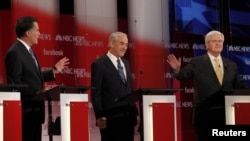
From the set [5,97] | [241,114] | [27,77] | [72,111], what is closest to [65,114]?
[72,111]

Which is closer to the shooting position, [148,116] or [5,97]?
[5,97]

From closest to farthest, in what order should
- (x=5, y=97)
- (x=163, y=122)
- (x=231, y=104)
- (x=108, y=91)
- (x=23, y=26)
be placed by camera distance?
1. (x=5, y=97)
2. (x=23, y=26)
3. (x=163, y=122)
4. (x=231, y=104)
5. (x=108, y=91)

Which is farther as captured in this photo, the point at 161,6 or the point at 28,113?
the point at 161,6

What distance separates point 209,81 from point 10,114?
220cm

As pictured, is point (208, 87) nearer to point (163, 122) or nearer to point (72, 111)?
point (163, 122)

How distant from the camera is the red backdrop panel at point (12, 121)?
540cm

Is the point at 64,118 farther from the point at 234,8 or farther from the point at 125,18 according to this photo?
the point at 234,8

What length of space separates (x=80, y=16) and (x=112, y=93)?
6.77 feet

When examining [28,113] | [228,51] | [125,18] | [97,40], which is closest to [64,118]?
[28,113]

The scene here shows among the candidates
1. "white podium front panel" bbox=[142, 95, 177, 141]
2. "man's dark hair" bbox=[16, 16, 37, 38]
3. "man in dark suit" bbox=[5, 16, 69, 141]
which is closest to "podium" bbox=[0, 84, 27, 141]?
"man in dark suit" bbox=[5, 16, 69, 141]

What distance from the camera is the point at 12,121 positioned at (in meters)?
5.44

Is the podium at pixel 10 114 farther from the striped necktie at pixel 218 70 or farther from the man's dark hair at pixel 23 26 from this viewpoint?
the striped necktie at pixel 218 70

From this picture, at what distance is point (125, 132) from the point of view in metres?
6.33

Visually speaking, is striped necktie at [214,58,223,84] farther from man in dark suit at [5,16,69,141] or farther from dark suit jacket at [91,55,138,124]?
man in dark suit at [5,16,69,141]
